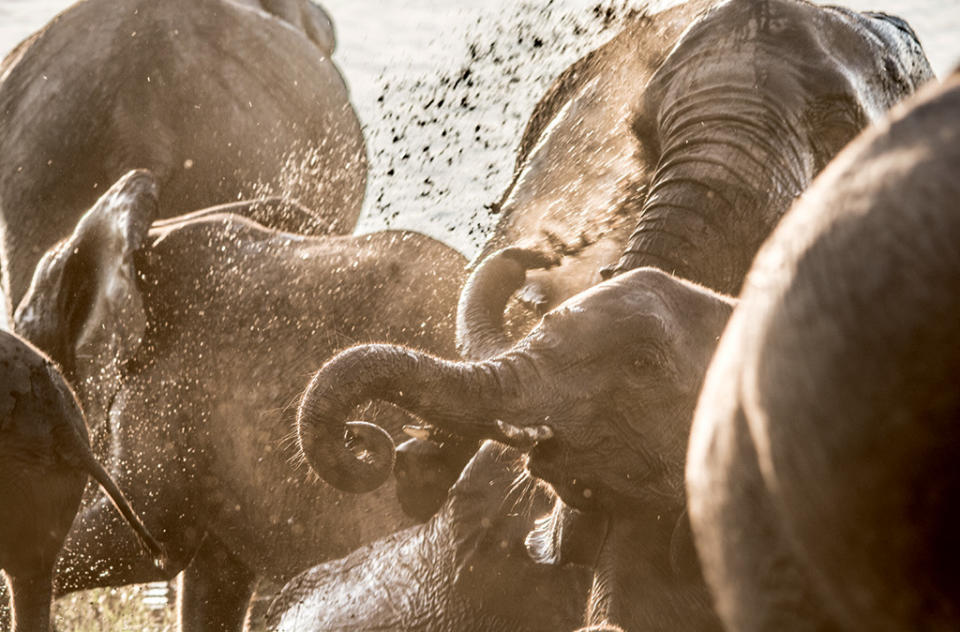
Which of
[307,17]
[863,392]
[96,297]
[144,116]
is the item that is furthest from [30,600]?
[307,17]

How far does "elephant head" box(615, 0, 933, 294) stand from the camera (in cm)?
260

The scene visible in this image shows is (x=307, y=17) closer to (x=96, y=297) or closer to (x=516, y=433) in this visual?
(x=96, y=297)

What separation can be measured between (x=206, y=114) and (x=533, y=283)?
232cm

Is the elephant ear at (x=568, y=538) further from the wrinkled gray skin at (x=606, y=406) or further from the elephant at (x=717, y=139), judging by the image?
the elephant at (x=717, y=139)

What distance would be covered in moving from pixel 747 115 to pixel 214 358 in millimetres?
1738

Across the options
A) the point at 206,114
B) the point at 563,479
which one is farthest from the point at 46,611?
the point at 206,114

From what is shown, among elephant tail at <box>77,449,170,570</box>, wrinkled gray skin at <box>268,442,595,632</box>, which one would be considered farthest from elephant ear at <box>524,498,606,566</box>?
elephant tail at <box>77,449,170,570</box>

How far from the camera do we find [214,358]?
13.1ft

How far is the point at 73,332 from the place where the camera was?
4109 millimetres

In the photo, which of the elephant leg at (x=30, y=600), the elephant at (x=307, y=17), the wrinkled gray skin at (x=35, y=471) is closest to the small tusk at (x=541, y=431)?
the wrinkled gray skin at (x=35, y=471)

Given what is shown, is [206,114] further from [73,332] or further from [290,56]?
[73,332]

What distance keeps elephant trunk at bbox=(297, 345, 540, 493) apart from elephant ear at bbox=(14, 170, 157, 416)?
190 centimetres

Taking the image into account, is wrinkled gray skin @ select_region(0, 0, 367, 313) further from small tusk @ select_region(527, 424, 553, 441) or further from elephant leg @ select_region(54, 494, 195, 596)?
small tusk @ select_region(527, 424, 553, 441)

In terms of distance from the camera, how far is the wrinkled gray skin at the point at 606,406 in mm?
2084
